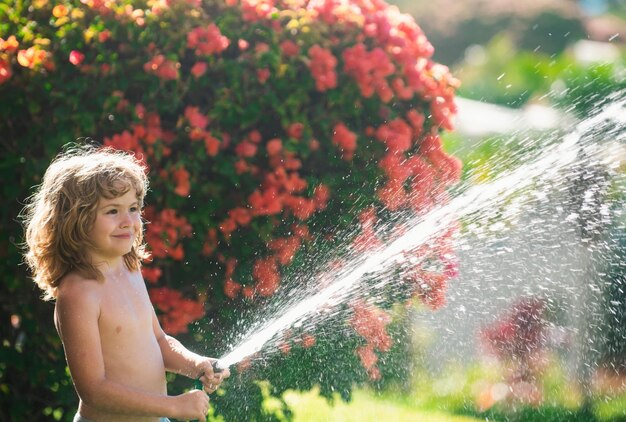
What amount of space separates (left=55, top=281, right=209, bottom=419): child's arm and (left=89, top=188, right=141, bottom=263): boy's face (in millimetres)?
152

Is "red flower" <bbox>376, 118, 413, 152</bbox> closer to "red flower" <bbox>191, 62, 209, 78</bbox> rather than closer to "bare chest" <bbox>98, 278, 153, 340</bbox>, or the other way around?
"red flower" <bbox>191, 62, 209, 78</bbox>

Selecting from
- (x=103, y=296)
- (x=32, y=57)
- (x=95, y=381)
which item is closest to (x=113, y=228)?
(x=103, y=296)

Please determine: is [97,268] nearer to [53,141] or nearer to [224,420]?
[53,141]

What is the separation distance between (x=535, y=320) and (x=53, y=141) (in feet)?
11.3

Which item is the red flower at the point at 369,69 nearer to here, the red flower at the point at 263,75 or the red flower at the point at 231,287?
the red flower at the point at 263,75

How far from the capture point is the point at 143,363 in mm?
2562

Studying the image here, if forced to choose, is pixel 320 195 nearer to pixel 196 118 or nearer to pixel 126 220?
pixel 196 118

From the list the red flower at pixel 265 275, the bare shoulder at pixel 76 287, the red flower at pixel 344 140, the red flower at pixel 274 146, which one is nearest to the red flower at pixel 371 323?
the red flower at pixel 265 275

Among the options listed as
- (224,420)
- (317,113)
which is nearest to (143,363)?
(317,113)

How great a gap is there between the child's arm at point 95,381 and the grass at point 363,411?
2.74 metres

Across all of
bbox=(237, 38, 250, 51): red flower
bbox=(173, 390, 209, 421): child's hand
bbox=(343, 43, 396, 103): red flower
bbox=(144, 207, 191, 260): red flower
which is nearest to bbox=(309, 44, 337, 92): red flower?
bbox=(343, 43, 396, 103): red flower

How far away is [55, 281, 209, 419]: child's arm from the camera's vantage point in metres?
2.38

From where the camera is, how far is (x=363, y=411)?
547 centimetres

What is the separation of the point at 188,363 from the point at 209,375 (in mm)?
148
